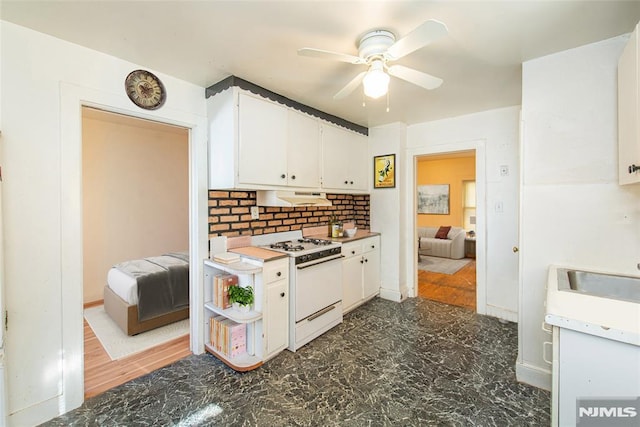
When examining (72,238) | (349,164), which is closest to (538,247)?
(349,164)

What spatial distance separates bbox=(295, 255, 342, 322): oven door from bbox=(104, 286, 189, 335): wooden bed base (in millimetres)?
1595

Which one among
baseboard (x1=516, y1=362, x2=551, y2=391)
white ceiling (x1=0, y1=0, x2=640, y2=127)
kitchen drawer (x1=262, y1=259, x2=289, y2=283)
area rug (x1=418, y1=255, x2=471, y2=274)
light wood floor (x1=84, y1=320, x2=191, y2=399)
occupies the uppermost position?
white ceiling (x1=0, y1=0, x2=640, y2=127)

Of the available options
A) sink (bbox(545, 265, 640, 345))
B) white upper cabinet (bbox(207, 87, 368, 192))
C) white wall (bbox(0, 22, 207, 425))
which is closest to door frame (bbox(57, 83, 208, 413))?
white wall (bbox(0, 22, 207, 425))

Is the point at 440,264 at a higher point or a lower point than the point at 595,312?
lower

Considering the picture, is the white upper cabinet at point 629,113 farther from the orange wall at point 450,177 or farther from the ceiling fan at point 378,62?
the orange wall at point 450,177

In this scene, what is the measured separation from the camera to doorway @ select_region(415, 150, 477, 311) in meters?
5.40

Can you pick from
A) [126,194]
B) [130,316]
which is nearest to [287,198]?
[130,316]

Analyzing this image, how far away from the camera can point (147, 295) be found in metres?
2.89

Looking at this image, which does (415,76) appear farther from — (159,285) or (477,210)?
(159,285)

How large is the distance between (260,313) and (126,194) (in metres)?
3.30

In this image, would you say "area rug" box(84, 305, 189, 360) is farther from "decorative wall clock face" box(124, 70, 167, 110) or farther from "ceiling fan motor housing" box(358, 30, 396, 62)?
"ceiling fan motor housing" box(358, 30, 396, 62)

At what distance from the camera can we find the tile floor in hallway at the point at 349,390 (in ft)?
5.69

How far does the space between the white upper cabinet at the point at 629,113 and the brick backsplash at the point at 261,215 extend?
108 inches

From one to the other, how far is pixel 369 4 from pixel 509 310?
11.2ft
